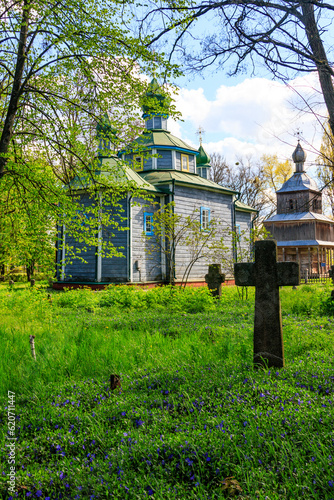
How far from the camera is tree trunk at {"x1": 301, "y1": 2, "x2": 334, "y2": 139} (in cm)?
578

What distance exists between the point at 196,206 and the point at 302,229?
14.1 m

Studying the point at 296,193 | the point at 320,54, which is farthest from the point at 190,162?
the point at 320,54

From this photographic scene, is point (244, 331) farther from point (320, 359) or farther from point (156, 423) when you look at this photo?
point (156, 423)

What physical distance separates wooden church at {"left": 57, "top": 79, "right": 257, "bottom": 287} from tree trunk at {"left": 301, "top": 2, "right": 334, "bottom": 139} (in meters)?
8.76

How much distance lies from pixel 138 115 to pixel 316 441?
7.81 metres

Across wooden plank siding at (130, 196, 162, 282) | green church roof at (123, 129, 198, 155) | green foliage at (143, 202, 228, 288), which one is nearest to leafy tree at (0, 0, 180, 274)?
green foliage at (143, 202, 228, 288)

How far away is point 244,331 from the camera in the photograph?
5961 millimetres

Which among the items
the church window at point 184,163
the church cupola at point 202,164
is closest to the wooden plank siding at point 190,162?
the church window at point 184,163

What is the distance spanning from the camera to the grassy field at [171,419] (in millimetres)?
2291

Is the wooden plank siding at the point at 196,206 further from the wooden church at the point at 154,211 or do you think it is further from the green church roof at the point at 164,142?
the green church roof at the point at 164,142

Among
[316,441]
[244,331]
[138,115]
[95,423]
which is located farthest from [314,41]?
[95,423]

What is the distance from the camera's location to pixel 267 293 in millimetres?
4336

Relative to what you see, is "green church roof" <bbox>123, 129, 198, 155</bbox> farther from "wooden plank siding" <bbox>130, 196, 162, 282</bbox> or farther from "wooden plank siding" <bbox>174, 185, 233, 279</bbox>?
"wooden plank siding" <bbox>130, 196, 162, 282</bbox>

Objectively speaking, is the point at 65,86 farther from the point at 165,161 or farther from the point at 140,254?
the point at 165,161
